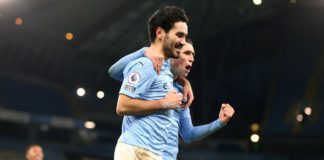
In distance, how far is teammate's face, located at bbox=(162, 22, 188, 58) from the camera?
3008mm

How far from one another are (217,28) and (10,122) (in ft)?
32.7

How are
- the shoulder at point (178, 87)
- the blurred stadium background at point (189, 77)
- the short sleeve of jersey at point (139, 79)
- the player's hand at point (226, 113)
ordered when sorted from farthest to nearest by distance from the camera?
the blurred stadium background at point (189, 77)
the shoulder at point (178, 87)
the player's hand at point (226, 113)
the short sleeve of jersey at point (139, 79)

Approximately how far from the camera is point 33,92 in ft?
71.9

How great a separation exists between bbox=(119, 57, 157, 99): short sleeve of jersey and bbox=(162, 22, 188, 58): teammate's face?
6.1 inches

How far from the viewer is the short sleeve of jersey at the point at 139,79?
113 inches

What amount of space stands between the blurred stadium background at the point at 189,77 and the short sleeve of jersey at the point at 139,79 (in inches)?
645

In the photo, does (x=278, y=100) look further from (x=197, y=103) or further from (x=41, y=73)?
(x=41, y=73)

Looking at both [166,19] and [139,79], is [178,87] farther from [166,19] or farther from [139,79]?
[139,79]

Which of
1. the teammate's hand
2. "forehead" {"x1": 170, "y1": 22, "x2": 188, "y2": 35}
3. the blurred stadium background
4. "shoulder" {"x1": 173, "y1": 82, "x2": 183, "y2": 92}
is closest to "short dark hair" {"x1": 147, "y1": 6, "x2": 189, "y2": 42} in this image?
"forehead" {"x1": 170, "y1": 22, "x2": 188, "y2": 35}

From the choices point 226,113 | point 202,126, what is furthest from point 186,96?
point 226,113

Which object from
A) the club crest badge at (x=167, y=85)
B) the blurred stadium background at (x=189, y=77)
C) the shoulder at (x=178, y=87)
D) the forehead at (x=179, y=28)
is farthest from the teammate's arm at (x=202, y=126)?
the blurred stadium background at (x=189, y=77)

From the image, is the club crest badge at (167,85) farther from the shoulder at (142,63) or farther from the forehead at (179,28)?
the forehead at (179,28)

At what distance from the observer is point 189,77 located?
856 inches

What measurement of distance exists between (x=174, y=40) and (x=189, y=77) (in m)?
18.8
